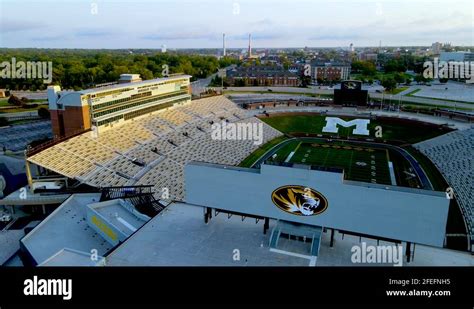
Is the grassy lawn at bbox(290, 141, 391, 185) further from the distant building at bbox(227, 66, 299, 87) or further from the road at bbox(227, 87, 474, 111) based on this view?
the distant building at bbox(227, 66, 299, 87)

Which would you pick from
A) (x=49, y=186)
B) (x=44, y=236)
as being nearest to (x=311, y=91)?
(x=49, y=186)

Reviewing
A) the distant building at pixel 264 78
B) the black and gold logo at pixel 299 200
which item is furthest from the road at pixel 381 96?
the black and gold logo at pixel 299 200

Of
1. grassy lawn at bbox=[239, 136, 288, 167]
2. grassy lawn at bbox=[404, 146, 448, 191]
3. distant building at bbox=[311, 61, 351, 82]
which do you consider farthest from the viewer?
distant building at bbox=[311, 61, 351, 82]

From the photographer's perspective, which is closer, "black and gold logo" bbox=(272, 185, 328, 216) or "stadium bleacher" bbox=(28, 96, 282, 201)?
"black and gold logo" bbox=(272, 185, 328, 216)

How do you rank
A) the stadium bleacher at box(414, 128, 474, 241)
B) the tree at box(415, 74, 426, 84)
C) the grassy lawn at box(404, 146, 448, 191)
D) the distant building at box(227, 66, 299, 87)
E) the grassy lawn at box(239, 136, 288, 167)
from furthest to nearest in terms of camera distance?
the tree at box(415, 74, 426, 84) < the distant building at box(227, 66, 299, 87) < the grassy lawn at box(239, 136, 288, 167) < the grassy lawn at box(404, 146, 448, 191) < the stadium bleacher at box(414, 128, 474, 241)

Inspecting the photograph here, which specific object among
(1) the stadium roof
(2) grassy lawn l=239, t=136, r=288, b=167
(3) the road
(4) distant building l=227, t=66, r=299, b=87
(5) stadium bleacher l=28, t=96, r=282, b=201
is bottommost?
(1) the stadium roof

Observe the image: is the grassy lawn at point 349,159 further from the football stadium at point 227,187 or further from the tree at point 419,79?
the tree at point 419,79

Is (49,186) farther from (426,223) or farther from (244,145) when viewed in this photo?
(426,223)

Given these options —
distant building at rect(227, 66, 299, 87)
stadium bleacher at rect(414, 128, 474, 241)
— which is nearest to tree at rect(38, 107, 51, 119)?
distant building at rect(227, 66, 299, 87)

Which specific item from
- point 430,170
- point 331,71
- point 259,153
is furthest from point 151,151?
point 331,71
